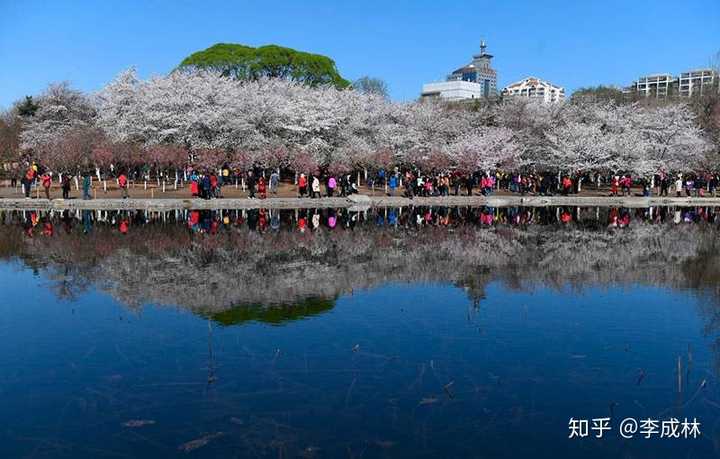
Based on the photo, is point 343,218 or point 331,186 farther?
point 331,186

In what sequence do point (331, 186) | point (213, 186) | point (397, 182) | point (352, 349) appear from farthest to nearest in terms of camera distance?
point (397, 182) < point (331, 186) < point (213, 186) < point (352, 349)

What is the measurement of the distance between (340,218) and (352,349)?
19.5 meters

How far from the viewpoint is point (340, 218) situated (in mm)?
29609

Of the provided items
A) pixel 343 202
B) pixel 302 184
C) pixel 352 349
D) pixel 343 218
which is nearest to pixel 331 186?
pixel 302 184

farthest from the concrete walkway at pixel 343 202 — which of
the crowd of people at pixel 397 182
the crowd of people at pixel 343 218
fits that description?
the crowd of people at pixel 397 182

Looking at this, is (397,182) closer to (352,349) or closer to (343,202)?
(343,202)

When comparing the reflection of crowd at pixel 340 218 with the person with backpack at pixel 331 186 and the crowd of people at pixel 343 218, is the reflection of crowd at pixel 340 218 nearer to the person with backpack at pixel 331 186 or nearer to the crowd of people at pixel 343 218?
the crowd of people at pixel 343 218

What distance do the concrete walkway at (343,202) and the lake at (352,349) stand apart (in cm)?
1169

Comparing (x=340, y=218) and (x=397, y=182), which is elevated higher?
(x=397, y=182)

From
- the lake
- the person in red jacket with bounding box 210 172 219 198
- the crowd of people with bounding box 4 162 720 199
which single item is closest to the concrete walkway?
the crowd of people with bounding box 4 162 720 199

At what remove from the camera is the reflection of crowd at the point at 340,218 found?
1017 inches

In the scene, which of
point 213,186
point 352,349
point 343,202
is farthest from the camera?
point 343,202

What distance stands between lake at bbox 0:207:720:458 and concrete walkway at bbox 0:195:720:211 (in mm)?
11695

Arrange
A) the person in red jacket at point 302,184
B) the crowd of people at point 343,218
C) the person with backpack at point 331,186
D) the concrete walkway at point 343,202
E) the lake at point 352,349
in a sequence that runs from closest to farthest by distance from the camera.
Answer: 1. the lake at point 352,349
2. the crowd of people at point 343,218
3. the concrete walkway at point 343,202
4. the person in red jacket at point 302,184
5. the person with backpack at point 331,186
